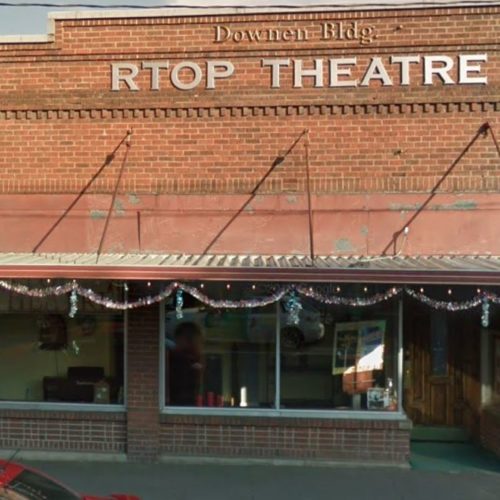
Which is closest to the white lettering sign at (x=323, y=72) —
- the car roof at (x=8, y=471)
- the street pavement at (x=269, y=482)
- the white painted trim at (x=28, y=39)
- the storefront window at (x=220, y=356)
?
the white painted trim at (x=28, y=39)

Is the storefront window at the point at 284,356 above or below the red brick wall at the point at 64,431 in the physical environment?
above

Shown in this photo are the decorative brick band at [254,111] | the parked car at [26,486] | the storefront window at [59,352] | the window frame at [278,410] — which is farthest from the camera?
the storefront window at [59,352]

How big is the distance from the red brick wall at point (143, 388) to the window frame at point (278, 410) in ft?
0.31

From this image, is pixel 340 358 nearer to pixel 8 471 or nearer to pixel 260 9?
pixel 260 9

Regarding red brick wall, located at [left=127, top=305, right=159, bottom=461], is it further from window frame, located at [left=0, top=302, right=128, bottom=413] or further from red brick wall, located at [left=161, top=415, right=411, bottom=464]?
red brick wall, located at [left=161, top=415, right=411, bottom=464]

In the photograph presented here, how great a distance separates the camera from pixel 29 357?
356 inches

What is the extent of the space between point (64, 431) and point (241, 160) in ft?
14.1

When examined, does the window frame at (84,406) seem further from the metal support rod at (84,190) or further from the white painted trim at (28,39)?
the white painted trim at (28,39)

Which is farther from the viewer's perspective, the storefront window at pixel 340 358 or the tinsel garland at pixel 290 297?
the storefront window at pixel 340 358

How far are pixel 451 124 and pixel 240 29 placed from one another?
3.07 meters

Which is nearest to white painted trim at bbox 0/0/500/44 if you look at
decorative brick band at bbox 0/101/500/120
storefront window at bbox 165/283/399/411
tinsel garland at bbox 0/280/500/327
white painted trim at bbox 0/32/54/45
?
white painted trim at bbox 0/32/54/45

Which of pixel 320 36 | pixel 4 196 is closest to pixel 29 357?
pixel 4 196

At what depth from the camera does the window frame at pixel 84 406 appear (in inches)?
334

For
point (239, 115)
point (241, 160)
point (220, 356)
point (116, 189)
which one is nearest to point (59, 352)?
point (220, 356)
